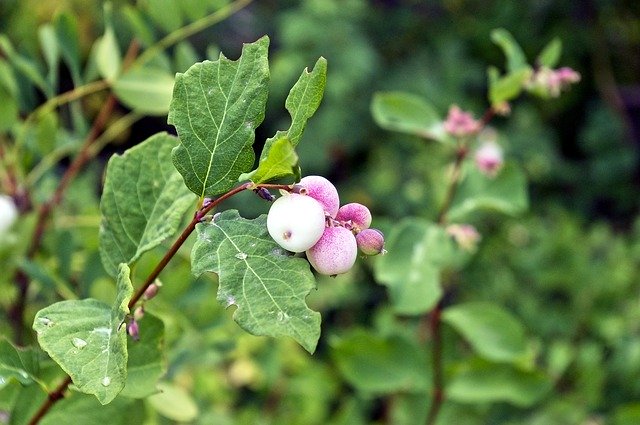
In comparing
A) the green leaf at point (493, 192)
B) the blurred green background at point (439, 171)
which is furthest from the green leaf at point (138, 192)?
the blurred green background at point (439, 171)

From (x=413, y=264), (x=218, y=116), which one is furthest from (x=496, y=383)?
(x=218, y=116)

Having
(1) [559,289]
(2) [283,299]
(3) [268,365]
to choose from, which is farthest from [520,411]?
(2) [283,299]

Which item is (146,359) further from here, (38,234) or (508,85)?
(508,85)

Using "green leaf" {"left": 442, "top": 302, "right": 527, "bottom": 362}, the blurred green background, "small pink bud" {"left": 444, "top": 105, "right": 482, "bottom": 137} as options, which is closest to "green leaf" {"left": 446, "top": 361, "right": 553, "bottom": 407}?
"green leaf" {"left": 442, "top": 302, "right": 527, "bottom": 362}

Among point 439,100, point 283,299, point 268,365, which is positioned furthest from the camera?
point 439,100

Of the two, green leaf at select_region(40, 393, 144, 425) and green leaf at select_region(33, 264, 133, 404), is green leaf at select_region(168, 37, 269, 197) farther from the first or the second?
green leaf at select_region(40, 393, 144, 425)

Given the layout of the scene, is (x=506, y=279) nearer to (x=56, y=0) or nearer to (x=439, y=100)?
(x=439, y=100)
